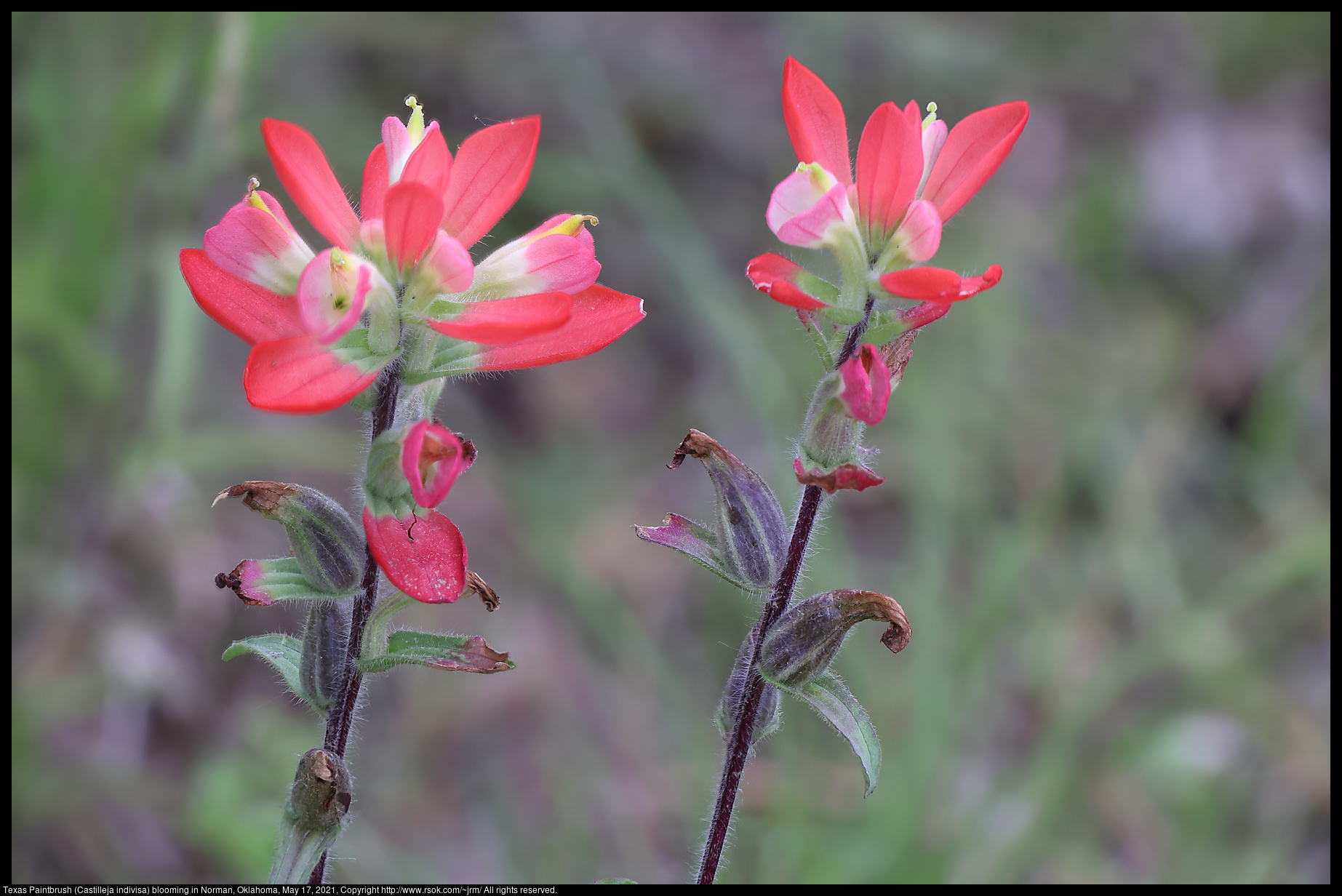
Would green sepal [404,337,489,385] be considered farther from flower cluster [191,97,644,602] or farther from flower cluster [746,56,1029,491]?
flower cluster [746,56,1029,491]

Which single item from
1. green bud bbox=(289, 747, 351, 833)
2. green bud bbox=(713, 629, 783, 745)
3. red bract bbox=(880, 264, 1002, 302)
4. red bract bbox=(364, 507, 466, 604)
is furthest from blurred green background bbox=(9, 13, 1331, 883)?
red bract bbox=(880, 264, 1002, 302)

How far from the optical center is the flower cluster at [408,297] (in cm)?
92

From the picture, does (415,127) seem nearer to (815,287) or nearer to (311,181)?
(311,181)

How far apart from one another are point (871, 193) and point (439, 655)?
66cm

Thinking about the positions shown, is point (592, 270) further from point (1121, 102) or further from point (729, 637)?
point (1121, 102)

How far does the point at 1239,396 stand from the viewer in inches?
166

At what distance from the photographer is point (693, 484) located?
13.5ft

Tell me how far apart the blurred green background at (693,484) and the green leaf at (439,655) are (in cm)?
148

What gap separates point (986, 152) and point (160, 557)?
279 centimetres

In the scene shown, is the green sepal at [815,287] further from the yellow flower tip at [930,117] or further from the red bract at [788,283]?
the yellow flower tip at [930,117]

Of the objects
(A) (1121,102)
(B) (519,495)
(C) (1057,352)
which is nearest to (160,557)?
(B) (519,495)

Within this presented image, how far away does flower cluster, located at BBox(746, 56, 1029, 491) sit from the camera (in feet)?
3.19

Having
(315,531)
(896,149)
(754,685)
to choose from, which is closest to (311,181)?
(315,531)

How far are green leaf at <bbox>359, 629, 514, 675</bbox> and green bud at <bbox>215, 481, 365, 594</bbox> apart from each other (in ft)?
0.27
